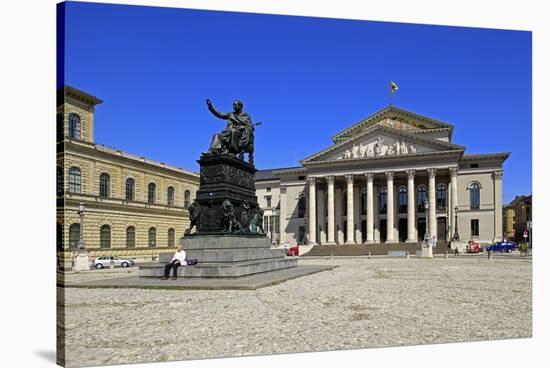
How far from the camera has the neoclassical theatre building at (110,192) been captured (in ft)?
28.5

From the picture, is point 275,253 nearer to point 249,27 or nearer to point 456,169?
point 249,27

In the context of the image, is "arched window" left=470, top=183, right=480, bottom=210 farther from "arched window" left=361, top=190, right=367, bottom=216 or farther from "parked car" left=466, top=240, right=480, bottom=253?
"arched window" left=361, top=190, right=367, bottom=216

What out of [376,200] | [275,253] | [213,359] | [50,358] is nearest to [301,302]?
[213,359]

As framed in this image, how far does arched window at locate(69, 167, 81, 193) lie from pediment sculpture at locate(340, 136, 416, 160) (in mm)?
62633

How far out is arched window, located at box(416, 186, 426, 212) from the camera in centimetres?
7250

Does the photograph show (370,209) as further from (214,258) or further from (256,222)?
(214,258)

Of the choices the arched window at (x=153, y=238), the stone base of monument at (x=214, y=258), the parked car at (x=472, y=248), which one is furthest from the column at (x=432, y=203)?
the arched window at (x=153, y=238)

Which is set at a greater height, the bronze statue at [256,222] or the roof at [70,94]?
the roof at [70,94]

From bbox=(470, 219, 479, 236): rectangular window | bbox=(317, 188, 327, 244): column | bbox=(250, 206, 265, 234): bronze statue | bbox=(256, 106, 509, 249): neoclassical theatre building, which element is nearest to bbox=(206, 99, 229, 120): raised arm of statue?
bbox=(250, 206, 265, 234): bronze statue

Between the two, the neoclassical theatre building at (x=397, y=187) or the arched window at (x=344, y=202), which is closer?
the neoclassical theatre building at (x=397, y=187)

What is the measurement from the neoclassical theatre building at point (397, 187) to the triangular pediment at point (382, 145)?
0.13m

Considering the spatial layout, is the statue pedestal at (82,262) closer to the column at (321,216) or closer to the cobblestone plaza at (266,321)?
the cobblestone plaza at (266,321)

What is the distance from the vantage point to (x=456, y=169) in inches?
2640

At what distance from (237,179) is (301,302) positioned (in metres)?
7.45
